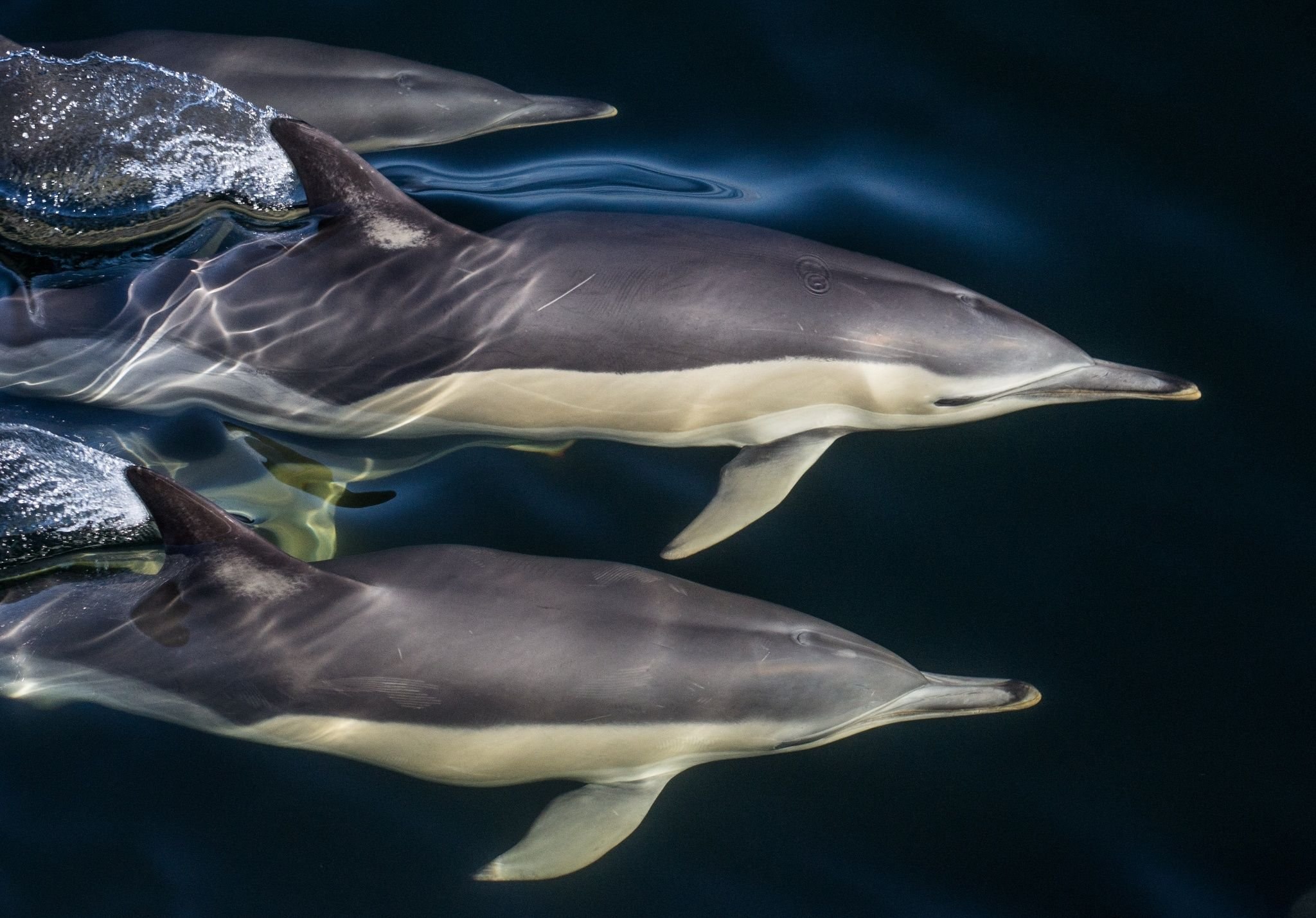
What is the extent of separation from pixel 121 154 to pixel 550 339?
102 inches

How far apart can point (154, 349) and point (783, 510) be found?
274 centimetres

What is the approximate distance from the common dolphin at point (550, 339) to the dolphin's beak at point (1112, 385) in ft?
0.03

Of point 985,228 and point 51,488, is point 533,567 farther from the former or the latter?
point 985,228

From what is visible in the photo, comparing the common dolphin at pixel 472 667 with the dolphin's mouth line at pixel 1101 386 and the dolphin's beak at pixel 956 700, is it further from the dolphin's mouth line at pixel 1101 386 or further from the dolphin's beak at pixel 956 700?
the dolphin's mouth line at pixel 1101 386

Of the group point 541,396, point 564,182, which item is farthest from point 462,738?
point 564,182

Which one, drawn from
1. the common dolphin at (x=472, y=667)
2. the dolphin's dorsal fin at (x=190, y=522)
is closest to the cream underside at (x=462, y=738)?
the common dolphin at (x=472, y=667)

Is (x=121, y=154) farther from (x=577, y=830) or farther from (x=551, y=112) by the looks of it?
(x=577, y=830)

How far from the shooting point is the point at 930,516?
17.1 ft

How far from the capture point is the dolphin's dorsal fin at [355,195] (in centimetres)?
481

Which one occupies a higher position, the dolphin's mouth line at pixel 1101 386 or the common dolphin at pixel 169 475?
the dolphin's mouth line at pixel 1101 386

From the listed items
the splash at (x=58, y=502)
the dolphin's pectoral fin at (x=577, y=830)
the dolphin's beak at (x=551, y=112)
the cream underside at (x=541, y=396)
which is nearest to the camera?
the dolphin's pectoral fin at (x=577, y=830)

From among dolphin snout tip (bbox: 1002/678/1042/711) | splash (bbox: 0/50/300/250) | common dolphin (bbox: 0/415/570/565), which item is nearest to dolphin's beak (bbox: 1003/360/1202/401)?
dolphin snout tip (bbox: 1002/678/1042/711)

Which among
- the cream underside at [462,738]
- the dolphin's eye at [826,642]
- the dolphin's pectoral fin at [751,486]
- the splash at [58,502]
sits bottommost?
the cream underside at [462,738]

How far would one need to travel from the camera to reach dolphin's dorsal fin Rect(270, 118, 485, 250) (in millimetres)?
4809
